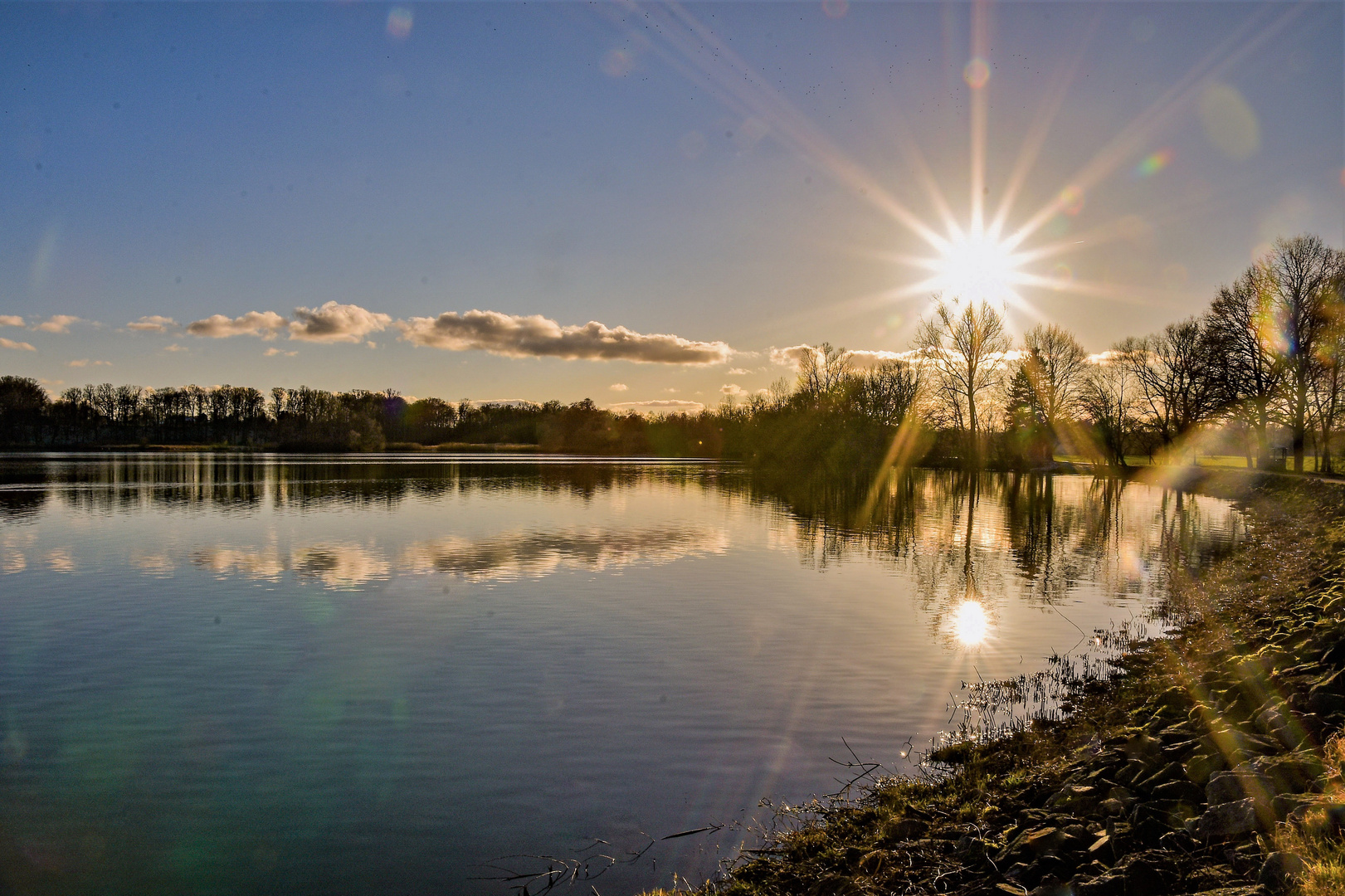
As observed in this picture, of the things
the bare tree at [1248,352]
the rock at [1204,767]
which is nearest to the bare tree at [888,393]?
the bare tree at [1248,352]

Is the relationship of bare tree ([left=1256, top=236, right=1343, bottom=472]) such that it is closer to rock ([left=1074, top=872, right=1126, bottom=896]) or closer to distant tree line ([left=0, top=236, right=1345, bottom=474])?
distant tree line ([left=0, top=236, right=1345, bottom=474])

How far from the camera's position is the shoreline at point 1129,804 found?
548 cm

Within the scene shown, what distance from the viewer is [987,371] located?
248 feet

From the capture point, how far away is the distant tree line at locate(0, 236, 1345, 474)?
2014 inches

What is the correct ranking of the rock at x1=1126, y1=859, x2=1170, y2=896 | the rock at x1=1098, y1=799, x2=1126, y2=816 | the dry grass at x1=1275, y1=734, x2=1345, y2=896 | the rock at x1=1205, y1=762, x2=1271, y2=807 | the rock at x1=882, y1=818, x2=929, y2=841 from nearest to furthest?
the dry grass at x1=1275, y1=734, x2=1345, y2=896
the rock at x1=1126, y1=859, x2=1170, y2=896
the rock at x1=1205, y1=762, x2=1271, y2=807
the rock at x1=1098, y1=799, x2=1126, y2=816
the rock at x1=882, y1=818, x2=929, y2=841

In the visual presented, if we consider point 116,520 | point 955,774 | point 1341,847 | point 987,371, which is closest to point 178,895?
point 955,774

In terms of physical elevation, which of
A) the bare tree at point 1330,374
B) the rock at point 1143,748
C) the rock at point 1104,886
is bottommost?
the rock at point 1143,748

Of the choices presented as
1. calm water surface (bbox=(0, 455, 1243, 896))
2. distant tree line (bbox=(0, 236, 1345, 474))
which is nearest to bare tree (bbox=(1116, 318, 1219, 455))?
distant tree line (bbox=(0, 236, 1345, 474))

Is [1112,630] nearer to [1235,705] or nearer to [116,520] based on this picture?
[1235,705]

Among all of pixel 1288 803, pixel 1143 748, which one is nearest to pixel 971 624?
pixel 1143 748

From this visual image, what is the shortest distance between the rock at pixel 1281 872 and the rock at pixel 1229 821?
73 centimetres

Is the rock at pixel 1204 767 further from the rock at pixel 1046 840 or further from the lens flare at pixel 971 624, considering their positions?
the lens flare at pixel 971 624

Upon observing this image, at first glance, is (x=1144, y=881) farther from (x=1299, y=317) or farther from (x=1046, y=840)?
(x=1299, y=317)

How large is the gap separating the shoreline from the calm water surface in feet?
2.96
